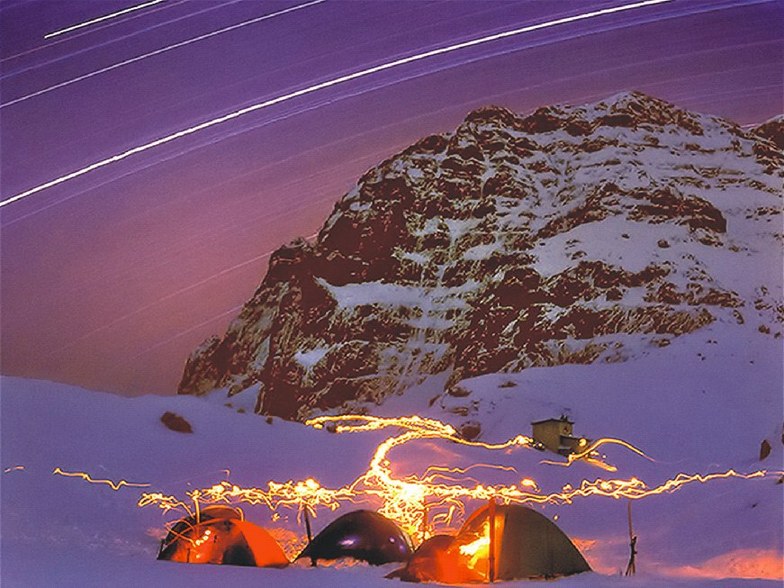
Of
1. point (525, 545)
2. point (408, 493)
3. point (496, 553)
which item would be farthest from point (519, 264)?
point (496, 553)

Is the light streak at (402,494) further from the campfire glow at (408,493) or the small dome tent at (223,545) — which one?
the small dome tent at (223,545)

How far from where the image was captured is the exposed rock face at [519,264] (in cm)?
6938

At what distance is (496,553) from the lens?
15359mm

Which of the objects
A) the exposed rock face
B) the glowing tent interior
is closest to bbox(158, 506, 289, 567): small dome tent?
the glowing tent interior

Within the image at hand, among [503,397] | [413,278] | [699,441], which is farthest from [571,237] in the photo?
[699,441]

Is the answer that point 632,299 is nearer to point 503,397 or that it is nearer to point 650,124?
point 650,124

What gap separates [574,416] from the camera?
145ft

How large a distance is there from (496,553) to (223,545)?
16.4 ft

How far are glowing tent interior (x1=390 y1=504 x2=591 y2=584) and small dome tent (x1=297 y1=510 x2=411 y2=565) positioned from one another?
1.77 m

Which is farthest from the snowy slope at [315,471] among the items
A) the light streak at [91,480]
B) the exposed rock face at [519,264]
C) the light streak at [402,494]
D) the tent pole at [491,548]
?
the exposed rock face at [519,264]

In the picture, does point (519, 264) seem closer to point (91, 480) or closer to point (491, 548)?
point (91, 480)

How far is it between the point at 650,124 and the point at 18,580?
83.0m

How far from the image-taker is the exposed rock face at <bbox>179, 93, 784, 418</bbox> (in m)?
69.4

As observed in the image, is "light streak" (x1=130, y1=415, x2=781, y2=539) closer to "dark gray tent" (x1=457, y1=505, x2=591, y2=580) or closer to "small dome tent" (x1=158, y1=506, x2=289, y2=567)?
"small dome tent" (x1=158, y1=506, x2=289, y2=567)
